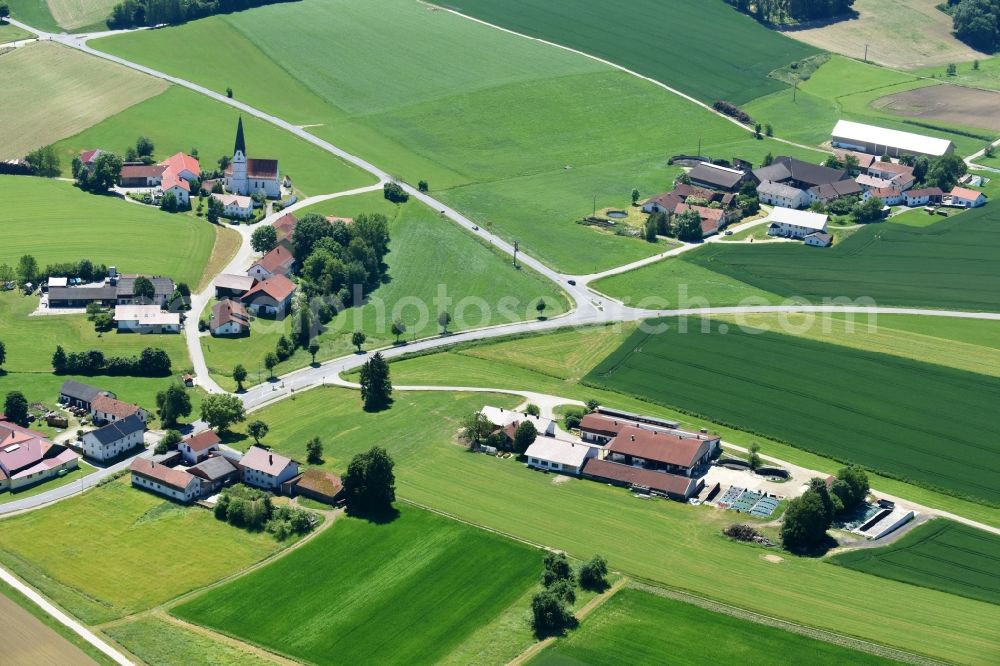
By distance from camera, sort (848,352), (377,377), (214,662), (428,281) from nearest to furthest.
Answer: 1. (214,662)
2. (377,377)
3. (848,352)
4. (428,281)

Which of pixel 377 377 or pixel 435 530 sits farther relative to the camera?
pixel 377 377

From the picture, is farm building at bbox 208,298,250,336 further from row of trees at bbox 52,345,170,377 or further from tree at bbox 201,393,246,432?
tree at bbox 201,393,246,432

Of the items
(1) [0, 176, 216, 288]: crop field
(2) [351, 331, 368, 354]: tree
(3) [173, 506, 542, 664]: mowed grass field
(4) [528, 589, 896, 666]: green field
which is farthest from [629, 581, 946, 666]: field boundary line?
(1) [0, 176, 216, 288]: crop field

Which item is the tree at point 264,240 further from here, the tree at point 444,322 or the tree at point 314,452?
the tree at point 314,452

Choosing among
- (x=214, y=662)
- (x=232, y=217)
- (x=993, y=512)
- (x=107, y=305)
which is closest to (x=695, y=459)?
(x=993, y=512)

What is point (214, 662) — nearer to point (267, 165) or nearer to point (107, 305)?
point (107, 305)

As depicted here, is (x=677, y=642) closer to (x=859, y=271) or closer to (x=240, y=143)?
(x=859, y=271)
